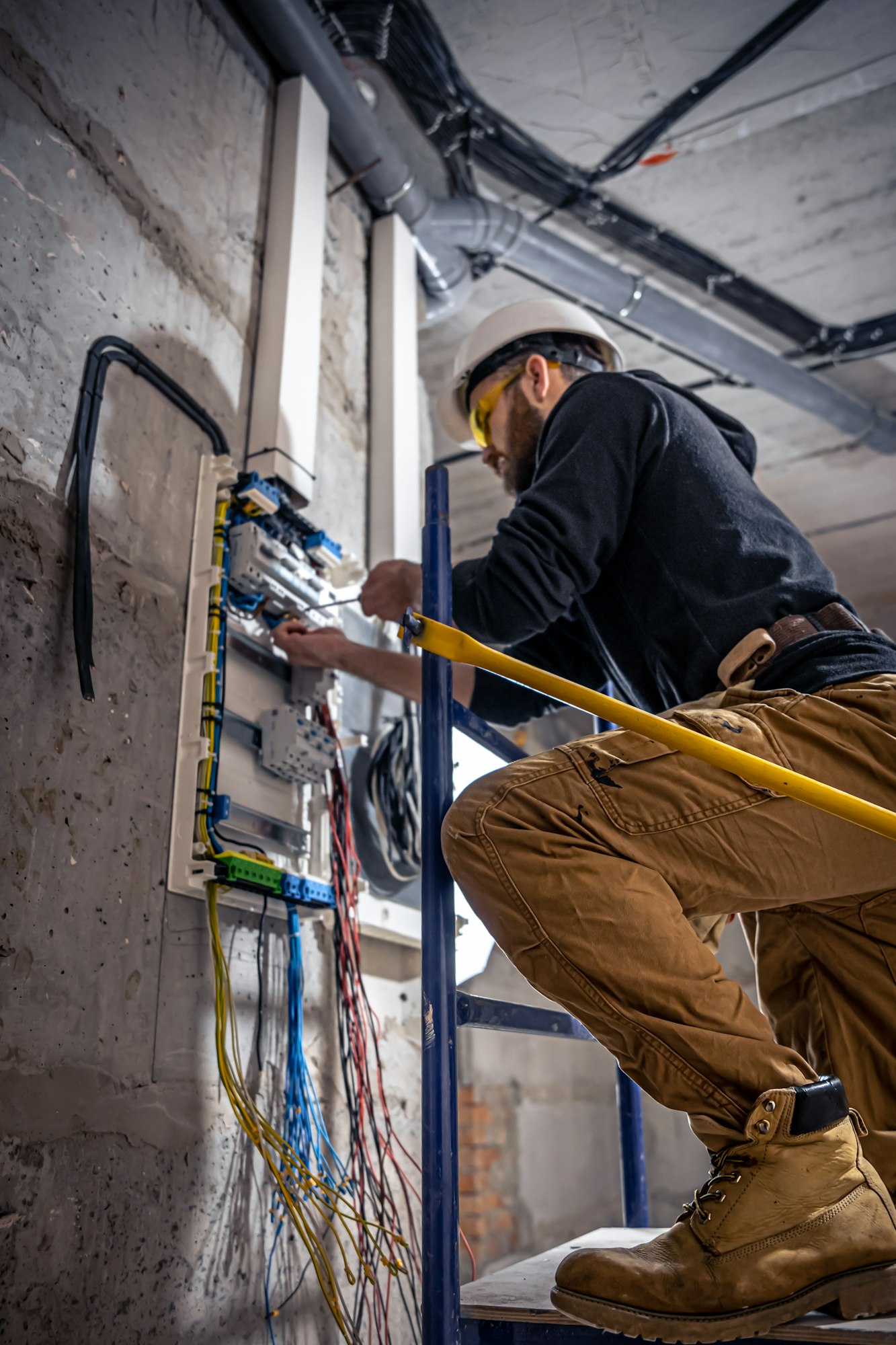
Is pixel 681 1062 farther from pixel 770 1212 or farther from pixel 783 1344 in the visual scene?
pixel 783 1344

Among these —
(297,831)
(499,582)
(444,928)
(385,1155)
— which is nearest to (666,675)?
(499,582)

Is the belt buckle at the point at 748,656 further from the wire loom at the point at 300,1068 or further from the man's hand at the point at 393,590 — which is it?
the wire loom at the point at 300,1068

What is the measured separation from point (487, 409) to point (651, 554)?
2.41 ft

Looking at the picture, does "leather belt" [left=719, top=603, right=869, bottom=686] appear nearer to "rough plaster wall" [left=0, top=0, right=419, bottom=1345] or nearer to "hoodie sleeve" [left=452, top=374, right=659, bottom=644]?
"hoodie sleeve" [left=452, top=374, right=659, bottom=644]

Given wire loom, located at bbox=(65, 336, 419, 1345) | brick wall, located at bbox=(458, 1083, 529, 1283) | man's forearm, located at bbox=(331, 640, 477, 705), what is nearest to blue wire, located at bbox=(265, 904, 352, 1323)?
wire loom, located at bbox=(65, 336, 419, 1345)

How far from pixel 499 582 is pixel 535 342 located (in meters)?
0.72

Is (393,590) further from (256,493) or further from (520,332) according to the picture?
(520,332)

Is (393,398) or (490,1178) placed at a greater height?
(393,398)

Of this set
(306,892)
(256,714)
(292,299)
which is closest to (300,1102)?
(306,892)

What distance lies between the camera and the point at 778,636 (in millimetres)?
1256

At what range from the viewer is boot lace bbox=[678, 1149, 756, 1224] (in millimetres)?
954

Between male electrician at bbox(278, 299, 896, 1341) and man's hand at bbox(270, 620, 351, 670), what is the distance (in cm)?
10

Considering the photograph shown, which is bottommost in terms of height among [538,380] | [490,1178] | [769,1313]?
[490,1178]

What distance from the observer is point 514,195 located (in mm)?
3078
